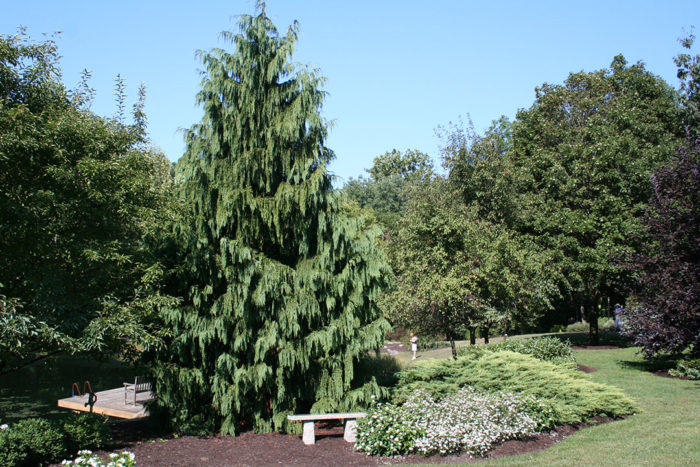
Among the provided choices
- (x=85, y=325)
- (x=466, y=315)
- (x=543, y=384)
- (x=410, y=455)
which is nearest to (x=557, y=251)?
(x=466, y=315)

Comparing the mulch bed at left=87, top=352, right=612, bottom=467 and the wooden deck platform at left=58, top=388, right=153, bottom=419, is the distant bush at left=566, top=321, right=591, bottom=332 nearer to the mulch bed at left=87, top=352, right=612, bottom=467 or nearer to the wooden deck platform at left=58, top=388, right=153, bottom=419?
the mulch bed at left=87, top=352, right=612, bottom=467

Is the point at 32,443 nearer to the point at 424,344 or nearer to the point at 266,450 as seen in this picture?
the point at 266,450

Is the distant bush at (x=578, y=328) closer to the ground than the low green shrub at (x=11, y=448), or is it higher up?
higher up

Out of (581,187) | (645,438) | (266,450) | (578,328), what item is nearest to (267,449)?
(266,450)

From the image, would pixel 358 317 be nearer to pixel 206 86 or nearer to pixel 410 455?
pixel 410 455

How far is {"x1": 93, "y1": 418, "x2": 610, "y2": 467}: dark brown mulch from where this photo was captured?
8328mm

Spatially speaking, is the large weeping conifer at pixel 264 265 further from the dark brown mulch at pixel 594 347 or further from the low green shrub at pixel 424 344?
the low green shrub at pixel 424 344

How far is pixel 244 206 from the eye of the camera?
10.1 metres

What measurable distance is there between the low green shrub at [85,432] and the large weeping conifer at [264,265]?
1253 millimetres

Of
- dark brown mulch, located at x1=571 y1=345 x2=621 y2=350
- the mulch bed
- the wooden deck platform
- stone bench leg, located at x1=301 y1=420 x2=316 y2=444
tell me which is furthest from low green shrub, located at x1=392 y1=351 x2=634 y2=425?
dark brown mulch, located at x1=571 y1=345 x2=621 y2=350

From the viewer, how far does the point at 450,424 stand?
880 cm

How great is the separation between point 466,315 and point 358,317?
7562 millimetres

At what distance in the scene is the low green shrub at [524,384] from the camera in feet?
33.0

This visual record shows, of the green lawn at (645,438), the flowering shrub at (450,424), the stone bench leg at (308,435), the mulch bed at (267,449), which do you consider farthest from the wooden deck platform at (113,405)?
the green lawn at (645,438)
